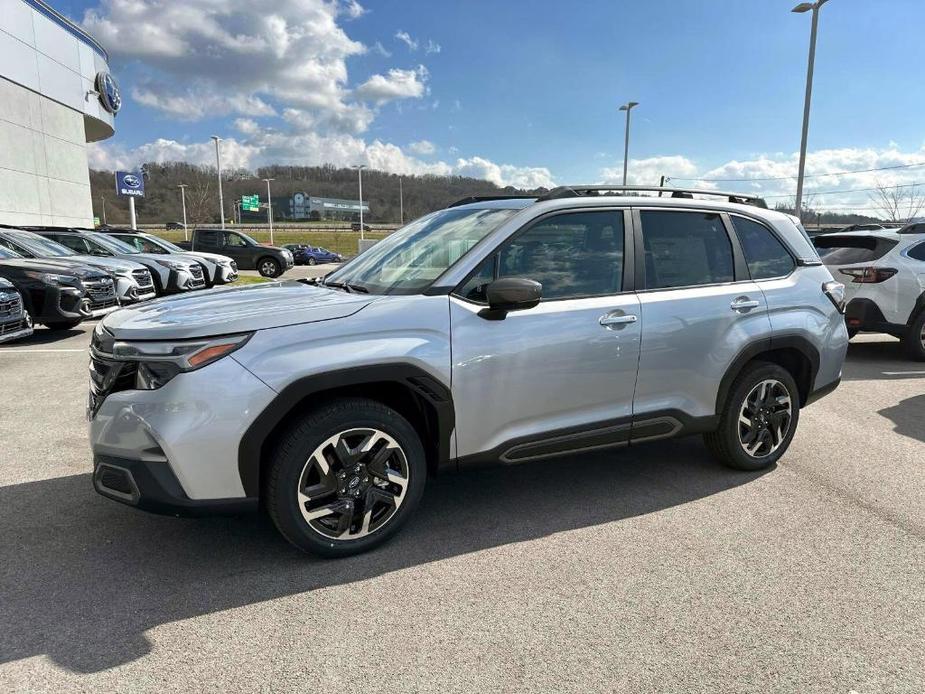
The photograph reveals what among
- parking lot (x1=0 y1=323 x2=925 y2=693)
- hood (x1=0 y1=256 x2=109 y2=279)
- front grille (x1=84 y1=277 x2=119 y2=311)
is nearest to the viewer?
parking lot (x1=0 y1=323 x2=925 y2=693)

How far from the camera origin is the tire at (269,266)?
23.8 meters

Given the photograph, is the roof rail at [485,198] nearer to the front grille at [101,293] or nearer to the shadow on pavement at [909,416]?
the shadow on pavement at [909,416]

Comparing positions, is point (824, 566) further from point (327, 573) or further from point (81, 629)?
point (81, 629)

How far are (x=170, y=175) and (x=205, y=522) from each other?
355 feet

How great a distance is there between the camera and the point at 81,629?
2531 mm

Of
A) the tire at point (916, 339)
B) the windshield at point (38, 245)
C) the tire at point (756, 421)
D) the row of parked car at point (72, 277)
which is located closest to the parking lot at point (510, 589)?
the tire at point (756, 421)

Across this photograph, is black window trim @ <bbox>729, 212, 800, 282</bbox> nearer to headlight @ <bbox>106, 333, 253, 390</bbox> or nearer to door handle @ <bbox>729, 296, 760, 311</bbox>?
door handle @ <bbox>729, 296, 760, 311</bbox>

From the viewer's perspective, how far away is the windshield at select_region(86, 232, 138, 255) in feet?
44.8

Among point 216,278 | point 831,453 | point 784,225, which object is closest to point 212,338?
point 784,225

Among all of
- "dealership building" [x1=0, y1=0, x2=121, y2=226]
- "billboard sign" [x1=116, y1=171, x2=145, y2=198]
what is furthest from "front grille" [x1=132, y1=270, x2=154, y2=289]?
"billboard sign" [x1=116, y1=171, x2=145, y2=198]

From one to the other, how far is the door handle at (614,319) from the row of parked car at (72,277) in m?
7.55

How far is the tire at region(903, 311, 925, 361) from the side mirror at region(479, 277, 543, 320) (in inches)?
282

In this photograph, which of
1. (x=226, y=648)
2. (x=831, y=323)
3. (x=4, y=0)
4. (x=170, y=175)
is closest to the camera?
(x=226, y=648)

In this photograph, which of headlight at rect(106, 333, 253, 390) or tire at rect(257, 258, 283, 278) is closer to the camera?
headlight at rect(106, 333, 253, 390)
